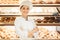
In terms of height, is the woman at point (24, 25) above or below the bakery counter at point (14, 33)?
above

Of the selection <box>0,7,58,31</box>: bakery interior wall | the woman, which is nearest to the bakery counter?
<box>0,7,58,31</box>: bakery interior wall

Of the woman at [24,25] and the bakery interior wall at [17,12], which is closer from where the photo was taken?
the woman at [24,25]

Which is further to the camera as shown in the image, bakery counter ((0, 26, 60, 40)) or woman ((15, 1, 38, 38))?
bakery counter ((0, 26, 60, 40))

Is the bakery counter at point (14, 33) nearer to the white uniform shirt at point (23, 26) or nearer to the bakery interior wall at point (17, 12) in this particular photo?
the bakery interior wall at point (17, 12)

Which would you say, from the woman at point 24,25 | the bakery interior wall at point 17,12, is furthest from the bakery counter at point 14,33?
the woman at point 24,25

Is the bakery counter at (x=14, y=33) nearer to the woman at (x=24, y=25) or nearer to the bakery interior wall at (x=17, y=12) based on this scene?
the bakery interior wall at (x=17, y=12)

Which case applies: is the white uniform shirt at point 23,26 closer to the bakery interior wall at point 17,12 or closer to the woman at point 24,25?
the woman at point 24,25

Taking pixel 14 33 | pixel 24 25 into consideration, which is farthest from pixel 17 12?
pixel 24 25

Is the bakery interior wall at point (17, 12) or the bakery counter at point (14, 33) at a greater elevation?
the bakery interior wall at point (17, 12)

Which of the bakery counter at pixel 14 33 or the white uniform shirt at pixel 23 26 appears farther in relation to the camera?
the bakery counter at pixel 14 33

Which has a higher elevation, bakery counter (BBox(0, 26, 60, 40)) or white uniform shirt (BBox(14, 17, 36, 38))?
white uniform shirt (BBox(14, 17, 36, 38))

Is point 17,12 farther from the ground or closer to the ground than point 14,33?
farther from the ground

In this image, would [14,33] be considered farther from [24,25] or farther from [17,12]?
[24,25]

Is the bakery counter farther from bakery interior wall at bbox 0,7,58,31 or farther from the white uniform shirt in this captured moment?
the white uniform shirt
